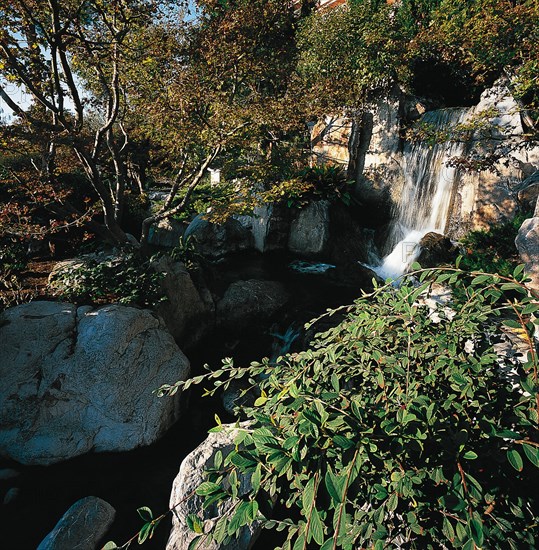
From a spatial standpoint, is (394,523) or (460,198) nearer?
(394,523)

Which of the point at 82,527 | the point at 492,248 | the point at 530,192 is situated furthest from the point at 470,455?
the point at 530,192

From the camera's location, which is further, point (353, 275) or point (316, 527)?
point (353, 275)

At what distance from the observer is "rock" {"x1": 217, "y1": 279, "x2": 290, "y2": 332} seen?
28.3ft

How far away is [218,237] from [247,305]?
4.26m

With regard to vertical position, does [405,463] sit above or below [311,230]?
above

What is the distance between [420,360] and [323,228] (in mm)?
10619

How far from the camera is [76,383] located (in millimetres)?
5418

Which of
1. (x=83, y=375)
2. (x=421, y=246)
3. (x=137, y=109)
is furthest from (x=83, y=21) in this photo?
(x=421, y=246)

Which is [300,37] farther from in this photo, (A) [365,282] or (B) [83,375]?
(B) [83,375]

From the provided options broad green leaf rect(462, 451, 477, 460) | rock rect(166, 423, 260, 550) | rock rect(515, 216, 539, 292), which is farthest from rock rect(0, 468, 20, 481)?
rock rect(515, 216, 539, 292)

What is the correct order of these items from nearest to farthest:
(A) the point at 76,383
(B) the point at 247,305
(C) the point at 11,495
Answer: (C) the point at 11,495 → (A) the point at 76,383 → (B) the point at 247,305

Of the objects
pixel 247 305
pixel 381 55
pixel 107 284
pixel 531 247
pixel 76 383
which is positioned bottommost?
pixel 76 383

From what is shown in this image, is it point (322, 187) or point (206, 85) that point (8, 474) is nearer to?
point (206, 85)

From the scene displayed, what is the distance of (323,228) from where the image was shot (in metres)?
12.3
